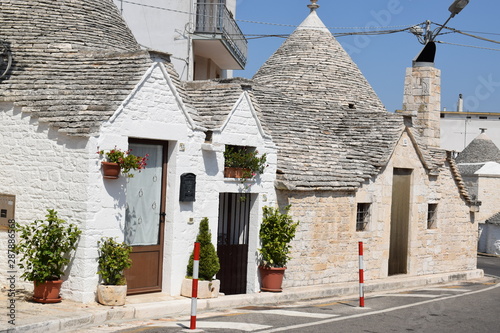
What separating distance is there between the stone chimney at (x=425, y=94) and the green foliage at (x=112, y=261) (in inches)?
555

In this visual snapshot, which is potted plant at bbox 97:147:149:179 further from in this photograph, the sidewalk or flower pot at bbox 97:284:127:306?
the sidewalk

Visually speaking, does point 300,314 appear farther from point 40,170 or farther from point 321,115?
point 321,115

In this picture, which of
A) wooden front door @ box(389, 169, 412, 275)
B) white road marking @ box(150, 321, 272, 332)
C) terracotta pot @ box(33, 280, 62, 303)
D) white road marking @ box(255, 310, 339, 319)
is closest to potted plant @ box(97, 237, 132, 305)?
terracotta pot @ box(33, 280, 62, 303)

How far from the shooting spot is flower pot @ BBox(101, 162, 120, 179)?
11.1 meters

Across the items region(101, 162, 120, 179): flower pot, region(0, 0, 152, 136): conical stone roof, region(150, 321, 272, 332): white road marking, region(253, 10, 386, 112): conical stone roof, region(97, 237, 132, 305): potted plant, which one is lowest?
region(150, 321, 272, 332): white road marking

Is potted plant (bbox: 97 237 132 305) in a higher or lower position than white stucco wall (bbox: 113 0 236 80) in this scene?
lower

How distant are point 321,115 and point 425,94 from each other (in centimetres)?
406

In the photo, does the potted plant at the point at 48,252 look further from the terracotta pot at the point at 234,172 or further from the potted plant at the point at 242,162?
the potted plant at the point at 242,162

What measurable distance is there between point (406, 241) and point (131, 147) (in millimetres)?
10473

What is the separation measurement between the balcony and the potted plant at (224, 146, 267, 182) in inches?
315

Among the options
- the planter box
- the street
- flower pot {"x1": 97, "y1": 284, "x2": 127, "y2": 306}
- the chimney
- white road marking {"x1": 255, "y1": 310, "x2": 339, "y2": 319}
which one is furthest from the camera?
the chimney

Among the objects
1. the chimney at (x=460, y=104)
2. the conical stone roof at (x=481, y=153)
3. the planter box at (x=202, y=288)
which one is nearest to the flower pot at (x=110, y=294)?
the planter box at (x=202, y=288)

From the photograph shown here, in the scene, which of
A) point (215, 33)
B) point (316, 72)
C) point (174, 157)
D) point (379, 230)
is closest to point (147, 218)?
point (174, 157)

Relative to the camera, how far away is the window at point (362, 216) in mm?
18031
